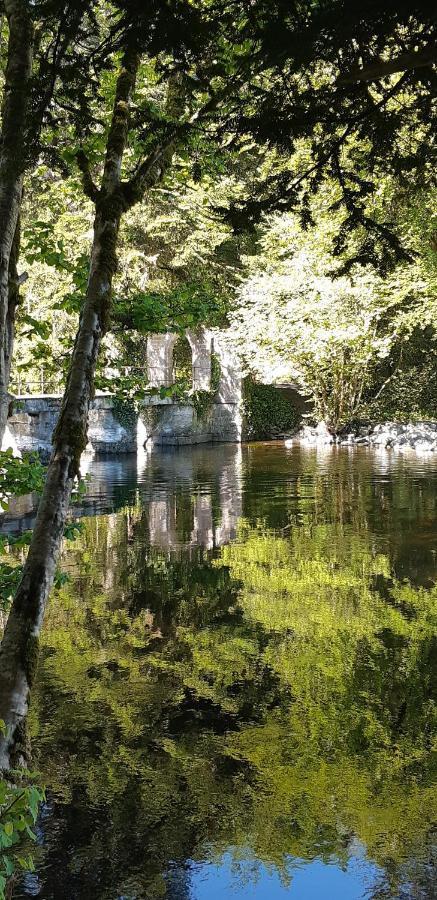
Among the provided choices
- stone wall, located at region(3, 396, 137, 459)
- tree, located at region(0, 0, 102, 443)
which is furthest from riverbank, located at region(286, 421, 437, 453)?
tree, located at region(0, 0, 102, 443)

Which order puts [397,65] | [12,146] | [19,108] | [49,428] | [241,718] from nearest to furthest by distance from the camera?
1. [397,65]
2. [12,146]
3. [19,108]
4. [241,718]
5. [49,428]

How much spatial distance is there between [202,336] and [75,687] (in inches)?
1061

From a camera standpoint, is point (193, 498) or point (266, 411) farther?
point (266, 411)

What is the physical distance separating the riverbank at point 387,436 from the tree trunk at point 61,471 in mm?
23730

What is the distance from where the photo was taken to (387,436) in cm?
2812

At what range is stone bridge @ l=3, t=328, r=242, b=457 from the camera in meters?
29.7

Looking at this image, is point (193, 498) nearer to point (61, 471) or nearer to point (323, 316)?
point (323, 316)

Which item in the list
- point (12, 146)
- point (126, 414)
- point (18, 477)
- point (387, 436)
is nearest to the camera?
point (12, 146)

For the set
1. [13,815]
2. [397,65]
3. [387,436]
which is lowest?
[13,815]

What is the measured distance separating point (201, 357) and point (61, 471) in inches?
1195

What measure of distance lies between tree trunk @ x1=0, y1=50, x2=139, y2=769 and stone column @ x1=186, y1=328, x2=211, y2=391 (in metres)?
29.3

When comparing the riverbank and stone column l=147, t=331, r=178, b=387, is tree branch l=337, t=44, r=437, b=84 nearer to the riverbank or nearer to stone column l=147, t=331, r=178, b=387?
the riverbank


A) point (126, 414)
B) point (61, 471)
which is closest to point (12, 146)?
point (61, 471)

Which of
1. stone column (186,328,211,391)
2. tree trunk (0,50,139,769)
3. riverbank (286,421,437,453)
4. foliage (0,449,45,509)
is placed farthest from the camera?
stone column (186,328,211,391)
